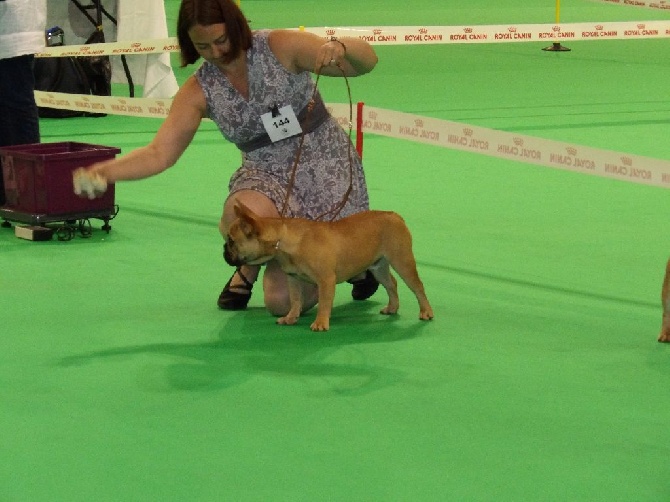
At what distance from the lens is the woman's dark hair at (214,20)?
395 cm

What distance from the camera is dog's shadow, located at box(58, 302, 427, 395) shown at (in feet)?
11.6

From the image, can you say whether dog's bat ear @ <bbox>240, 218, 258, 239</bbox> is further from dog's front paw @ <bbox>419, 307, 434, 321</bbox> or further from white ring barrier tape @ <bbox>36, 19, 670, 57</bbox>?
white ring barrier tape @ <bbox>36, 19, 670, 57</bbox>

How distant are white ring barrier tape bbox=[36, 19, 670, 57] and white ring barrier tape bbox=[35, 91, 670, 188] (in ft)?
6.62

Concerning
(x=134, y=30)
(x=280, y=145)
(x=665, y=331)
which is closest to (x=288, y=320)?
(x=280, y=145)

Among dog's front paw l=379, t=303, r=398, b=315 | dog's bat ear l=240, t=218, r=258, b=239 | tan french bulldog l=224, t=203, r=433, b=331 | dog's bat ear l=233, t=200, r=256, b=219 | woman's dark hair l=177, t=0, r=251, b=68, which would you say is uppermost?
woman's dark hair l=177, t=0, r=251, b=68

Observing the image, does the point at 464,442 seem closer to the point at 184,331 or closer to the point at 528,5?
the point at 184,331

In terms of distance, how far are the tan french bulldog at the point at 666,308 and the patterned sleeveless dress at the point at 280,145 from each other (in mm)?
1135

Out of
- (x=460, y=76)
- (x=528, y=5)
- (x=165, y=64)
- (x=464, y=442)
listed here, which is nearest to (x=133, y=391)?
(x=464, y=442)

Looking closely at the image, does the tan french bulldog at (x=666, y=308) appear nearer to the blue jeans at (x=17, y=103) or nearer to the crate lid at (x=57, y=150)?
the crate lid at (x=57, y=150)

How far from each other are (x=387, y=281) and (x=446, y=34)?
4.91 meters

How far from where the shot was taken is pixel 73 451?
299 cm

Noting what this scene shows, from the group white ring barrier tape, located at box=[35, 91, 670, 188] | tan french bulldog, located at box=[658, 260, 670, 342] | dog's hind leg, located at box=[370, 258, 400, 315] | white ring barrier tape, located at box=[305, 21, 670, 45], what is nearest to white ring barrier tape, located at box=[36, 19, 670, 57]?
white ring barrier tape, located at box=[305, 21, 670, 45]

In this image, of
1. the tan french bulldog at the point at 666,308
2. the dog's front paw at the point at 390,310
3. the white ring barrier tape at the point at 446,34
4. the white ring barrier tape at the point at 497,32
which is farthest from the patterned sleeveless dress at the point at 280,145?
the white ring barrier tape at the point at 497,32

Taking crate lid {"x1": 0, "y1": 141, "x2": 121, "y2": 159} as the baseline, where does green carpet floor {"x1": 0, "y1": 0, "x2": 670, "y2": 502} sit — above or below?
below
